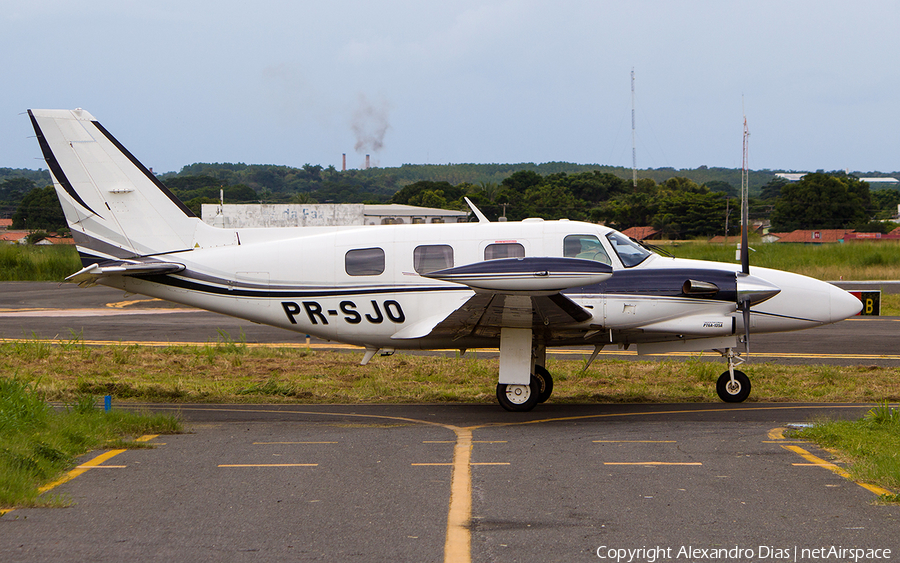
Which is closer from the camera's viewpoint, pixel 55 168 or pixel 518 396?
pixel 518 396

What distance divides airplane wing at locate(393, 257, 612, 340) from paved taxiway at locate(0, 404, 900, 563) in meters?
1.67

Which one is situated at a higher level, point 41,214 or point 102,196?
point 41,214

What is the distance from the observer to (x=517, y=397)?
39.0 feet

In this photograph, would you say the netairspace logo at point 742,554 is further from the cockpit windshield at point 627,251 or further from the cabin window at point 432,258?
the cabin window at point 432,258

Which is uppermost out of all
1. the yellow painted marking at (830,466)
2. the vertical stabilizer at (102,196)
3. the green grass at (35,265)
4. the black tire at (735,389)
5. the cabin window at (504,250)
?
the vertical stabilizer at (102,196)

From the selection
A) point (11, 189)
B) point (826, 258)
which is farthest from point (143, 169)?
point (11, 189)

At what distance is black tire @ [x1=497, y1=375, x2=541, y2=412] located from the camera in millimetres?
11859

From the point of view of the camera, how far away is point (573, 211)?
215 ft

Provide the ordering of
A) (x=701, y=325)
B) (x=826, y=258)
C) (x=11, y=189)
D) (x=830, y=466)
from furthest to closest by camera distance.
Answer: (x=11, y=189), (x=826, y=258), (x=701, y=325), (x=830, y=466)

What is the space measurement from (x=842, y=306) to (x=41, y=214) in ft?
216

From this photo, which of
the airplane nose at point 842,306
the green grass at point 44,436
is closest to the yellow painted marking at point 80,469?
the green grass at point 44,436

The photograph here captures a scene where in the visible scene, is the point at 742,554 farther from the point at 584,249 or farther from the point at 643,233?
the point at 643,233

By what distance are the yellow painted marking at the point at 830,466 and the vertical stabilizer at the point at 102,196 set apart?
956 cm

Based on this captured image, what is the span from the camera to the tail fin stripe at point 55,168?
41.9ft
